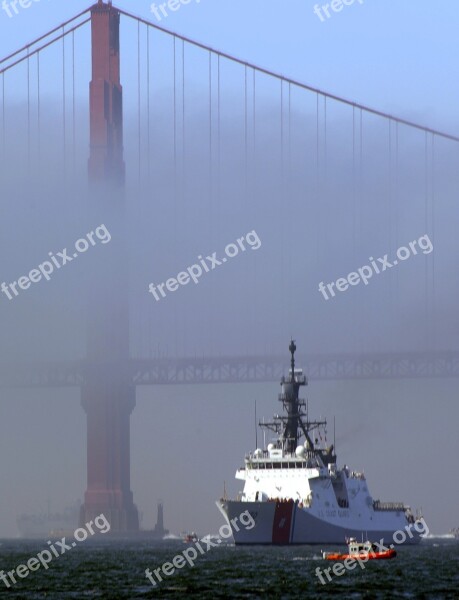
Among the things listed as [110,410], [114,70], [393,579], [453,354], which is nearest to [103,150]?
[114,70]

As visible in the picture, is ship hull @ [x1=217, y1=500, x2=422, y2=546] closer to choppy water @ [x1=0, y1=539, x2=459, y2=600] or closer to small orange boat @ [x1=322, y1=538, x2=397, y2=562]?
choppy water @ [x1=0, y1=539, x2=459, y2=600]

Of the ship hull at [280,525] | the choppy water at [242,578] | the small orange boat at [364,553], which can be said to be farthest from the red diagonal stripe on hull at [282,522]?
the small orange boat at [364,553]

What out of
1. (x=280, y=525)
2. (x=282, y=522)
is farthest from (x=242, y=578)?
(x=282, y=522)

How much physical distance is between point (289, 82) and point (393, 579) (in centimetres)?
7738

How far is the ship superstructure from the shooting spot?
114 m

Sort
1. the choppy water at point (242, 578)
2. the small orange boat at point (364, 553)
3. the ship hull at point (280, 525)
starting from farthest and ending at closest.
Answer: the ship hull at point (280, 525), the small orange boat at point (364, 553), the choppy water at point (242, 578)

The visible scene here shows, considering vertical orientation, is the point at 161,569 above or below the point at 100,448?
below

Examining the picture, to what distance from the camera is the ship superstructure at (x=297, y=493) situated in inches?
4471

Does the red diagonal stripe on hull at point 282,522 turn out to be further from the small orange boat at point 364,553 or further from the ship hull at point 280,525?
the small orange boat at point 364,553

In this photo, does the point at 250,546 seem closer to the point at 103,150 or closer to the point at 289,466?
the point at 289,466

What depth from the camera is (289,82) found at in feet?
504

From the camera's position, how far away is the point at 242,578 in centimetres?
8181

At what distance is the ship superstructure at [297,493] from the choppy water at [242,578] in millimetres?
3790

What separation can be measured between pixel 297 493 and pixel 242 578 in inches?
1356
